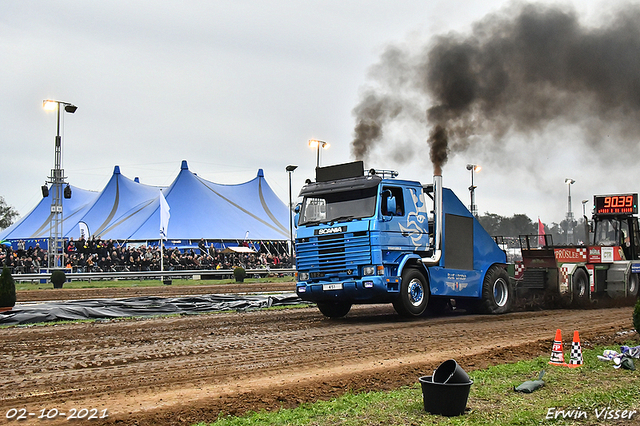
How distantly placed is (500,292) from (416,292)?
3723mm

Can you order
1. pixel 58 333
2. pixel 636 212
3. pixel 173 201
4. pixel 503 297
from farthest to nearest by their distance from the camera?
pixel 173 201, pixel 636 212, pixel 503 297, pixel 58 333

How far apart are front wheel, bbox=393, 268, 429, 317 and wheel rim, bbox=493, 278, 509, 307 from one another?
120 inches

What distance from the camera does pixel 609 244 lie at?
21172 millimetres

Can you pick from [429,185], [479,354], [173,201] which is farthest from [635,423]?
[173,201]

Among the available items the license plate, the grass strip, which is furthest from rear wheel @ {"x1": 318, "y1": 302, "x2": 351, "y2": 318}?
the grass strip

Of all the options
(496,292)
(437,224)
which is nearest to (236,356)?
(437,224)

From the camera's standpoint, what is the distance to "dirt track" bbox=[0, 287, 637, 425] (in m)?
6.56

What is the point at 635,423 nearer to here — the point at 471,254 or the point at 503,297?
the point at 471,254

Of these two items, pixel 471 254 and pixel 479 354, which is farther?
pixel 471 254

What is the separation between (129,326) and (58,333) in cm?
165

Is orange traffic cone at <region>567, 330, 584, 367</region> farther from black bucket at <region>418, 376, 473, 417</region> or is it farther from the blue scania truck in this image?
the blue scania truck

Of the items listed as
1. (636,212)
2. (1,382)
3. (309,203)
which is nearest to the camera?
(1,382)

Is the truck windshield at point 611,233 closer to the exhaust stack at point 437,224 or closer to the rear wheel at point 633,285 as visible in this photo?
the rear wheel at point 633,285

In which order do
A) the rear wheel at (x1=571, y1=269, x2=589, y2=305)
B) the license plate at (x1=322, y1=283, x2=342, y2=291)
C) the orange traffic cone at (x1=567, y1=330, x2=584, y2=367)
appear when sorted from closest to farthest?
the orange traffic cone at (x1=567, y1=330, x2=584, y2=367) < the license plate at (x1=322, y1=283, x2=342, y2=291) < the rear wheel at (x1=571, y1=269, x2=589, y2=305)
